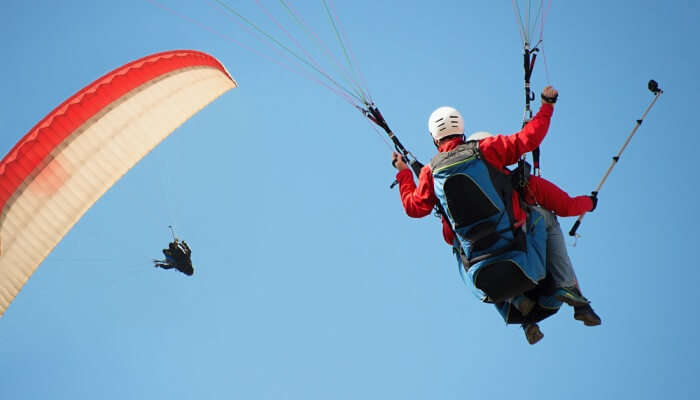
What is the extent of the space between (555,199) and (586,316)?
1033 millimetres

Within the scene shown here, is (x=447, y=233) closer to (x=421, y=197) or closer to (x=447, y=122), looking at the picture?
(x=421, y=197)

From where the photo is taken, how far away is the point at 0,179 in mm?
11344

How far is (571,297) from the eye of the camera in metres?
7.57

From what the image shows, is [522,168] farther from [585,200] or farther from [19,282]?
[19,282]

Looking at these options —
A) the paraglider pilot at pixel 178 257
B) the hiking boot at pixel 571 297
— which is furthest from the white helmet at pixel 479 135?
the paraglider pilot at pixel 178 257

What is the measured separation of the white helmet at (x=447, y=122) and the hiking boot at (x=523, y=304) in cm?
164

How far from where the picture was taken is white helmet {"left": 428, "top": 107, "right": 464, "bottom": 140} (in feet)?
24.4

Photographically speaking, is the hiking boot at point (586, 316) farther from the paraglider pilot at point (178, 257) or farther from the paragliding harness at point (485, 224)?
the paraglider pilot at point (178, 257)

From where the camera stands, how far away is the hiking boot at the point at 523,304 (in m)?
7.91

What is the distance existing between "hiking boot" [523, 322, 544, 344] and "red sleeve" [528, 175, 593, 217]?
3.41 ft

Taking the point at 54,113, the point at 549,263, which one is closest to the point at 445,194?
the point at 549,263

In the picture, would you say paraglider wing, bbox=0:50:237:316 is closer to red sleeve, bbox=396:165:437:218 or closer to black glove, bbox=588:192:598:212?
red sleeve, bbox=396:165:437:218

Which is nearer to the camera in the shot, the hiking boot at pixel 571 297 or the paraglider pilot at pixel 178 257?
the hiking boot at pixel 571 297

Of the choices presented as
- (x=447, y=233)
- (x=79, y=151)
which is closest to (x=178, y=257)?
(x=79, y=151)
